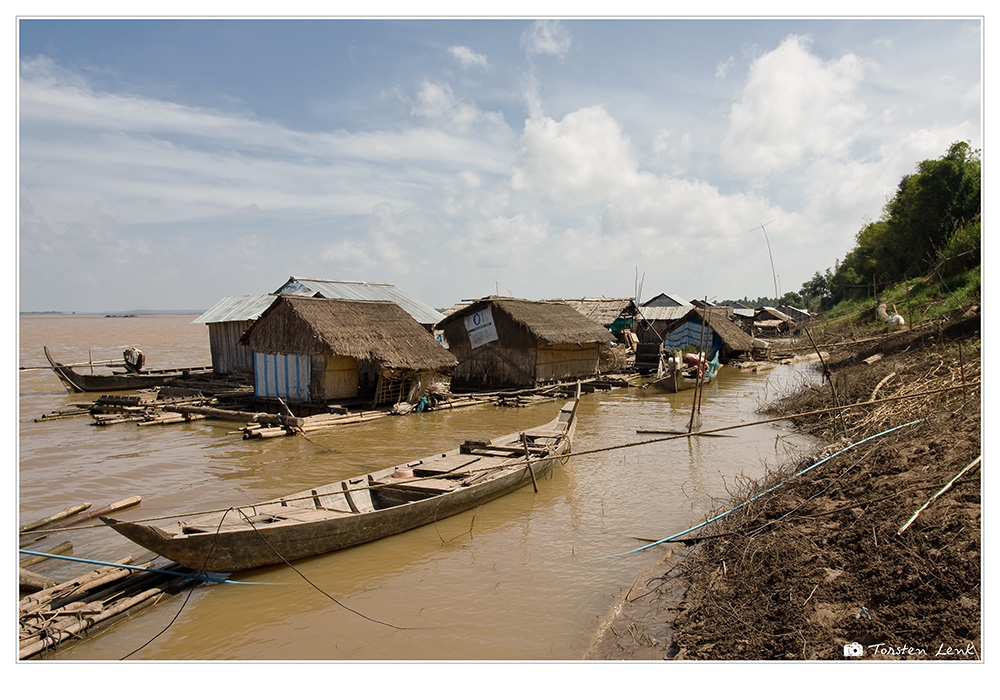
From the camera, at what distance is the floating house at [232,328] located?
68.1 feet


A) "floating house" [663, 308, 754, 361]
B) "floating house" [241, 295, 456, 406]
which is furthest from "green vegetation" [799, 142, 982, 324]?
"floating house" [241, 295, 456, 406]

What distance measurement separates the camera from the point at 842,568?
4.69 m

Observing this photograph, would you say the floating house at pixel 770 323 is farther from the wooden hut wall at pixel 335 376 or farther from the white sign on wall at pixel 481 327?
the wooden hut wall at pixel 335 376

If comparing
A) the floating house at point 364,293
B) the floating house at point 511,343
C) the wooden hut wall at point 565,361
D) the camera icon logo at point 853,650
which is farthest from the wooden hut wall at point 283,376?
the camera icon logo at point 853,650

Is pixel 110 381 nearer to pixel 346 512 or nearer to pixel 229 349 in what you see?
pixel 229 349

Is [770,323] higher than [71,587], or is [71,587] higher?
[770,323]

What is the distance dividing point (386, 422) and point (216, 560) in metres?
9.04

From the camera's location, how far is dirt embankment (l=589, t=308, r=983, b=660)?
390 cm

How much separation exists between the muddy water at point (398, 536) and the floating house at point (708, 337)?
11.7m

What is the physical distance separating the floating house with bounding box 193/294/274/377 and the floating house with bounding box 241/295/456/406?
484cm

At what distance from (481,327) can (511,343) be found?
1214 mm

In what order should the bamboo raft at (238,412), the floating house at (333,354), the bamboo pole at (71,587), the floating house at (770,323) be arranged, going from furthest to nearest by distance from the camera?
the floating house at (770,323) < the floating house at (333,354) < the bamboo raft at (238,412) < the bamboo pole at (71,587)

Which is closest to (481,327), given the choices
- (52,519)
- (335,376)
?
(335,376)

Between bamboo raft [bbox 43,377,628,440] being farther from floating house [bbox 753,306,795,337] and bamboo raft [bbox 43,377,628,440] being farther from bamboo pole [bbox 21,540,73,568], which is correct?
floating house [bbox 753,306,795,337]
